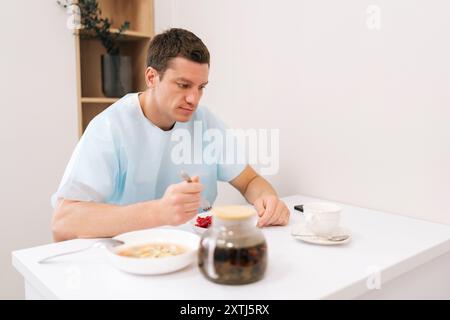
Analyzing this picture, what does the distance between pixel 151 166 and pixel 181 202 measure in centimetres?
42

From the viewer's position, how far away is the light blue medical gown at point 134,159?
1112 millimetres

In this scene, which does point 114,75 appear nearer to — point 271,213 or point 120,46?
point 120,46

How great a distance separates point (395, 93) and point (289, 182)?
0.51 m

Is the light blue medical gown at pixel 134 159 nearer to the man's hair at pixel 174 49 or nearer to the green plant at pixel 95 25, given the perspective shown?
the man's hair at pixel 174 49

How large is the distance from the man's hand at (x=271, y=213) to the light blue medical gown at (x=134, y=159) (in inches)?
13.1

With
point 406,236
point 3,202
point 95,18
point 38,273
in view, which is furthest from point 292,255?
point 95,18

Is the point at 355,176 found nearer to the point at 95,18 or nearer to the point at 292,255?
the point at 292,255

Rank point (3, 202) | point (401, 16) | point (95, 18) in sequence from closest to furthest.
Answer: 1. point (401, 16)
2. point (3, 202)
3. point (95, 18)

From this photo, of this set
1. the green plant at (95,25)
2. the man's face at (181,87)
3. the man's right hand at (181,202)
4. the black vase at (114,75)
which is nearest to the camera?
the man's right hand at (181,202)

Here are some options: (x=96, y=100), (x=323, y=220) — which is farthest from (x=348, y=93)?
(x=96, y=100)

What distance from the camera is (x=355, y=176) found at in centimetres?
129

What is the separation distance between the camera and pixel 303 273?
2.51ft

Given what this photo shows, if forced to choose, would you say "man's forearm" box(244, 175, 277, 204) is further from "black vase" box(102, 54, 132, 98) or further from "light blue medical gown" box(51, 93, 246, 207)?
"black vase" box(102, 54, 132, 98)

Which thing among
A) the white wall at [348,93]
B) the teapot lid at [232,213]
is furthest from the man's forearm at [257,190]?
the teapot lid at [232,213]
